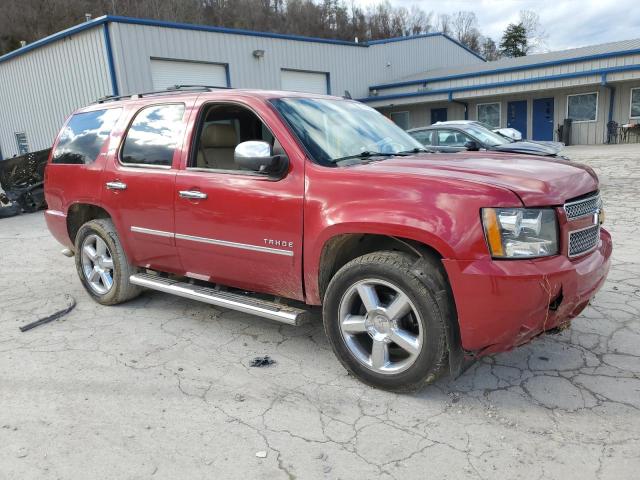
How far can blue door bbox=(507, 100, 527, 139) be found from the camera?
82.7ft

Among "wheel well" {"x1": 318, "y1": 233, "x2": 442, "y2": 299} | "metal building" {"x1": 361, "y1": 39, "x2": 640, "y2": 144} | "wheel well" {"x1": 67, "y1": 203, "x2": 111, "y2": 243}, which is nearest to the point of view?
"wheel well" {"x1": 318, "y1": 233, "x2": 442, "y2": 299}

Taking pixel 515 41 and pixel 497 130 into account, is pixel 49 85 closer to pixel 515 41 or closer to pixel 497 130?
pixel 497 130

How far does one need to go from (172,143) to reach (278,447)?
2.58 m

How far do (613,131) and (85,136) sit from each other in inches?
935

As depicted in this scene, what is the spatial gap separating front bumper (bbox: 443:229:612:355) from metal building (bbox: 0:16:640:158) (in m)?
15.7

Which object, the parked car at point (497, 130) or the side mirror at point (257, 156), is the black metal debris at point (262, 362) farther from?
the parked car at point (497, 130)

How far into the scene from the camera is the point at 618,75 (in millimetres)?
20734

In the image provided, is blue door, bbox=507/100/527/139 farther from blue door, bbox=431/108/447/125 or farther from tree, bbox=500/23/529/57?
tree, bbox=500/23/529/57

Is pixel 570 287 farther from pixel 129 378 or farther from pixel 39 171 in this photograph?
pixel 39 171

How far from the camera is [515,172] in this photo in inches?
117

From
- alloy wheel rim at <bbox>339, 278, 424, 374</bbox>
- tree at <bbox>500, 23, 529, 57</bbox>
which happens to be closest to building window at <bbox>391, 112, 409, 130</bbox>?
alloy wheel rim at <bbox>339, 278, 424, 374</bbox>

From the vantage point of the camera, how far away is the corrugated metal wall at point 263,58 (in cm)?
1603

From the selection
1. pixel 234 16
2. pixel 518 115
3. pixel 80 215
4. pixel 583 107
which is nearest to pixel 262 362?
pixel 80 215

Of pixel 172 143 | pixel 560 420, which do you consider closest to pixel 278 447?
pixel 560 420
